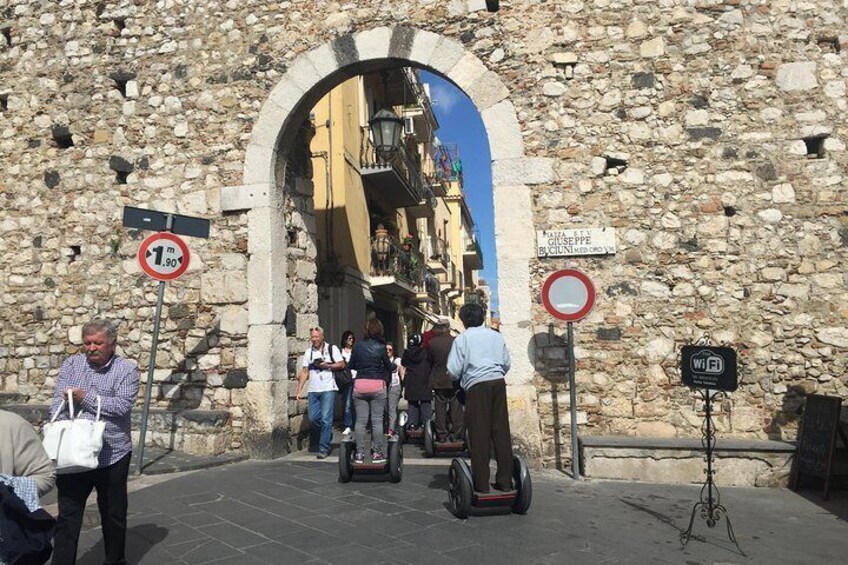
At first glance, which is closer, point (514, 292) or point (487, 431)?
point (487, 431)

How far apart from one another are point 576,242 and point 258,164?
12.0ft

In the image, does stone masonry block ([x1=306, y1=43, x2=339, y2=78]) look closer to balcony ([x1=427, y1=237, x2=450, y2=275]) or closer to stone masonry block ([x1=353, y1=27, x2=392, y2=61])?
stone masonry block ([x1=353, y1=27, x2=392, y2=61])

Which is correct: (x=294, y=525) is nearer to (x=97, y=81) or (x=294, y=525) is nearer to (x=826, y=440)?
(x=826, y=440)

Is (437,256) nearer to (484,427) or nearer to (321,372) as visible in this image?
(321,372)

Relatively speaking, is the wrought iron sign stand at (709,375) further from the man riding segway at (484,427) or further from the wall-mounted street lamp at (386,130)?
the wall-mounted street lamp at (386,130)

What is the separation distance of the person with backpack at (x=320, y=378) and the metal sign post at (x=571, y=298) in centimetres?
263

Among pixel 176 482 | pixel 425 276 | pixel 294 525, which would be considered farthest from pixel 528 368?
pixel 425 276

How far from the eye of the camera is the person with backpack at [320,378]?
22.6 feet

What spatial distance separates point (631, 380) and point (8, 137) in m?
8.23

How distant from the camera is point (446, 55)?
6578mm

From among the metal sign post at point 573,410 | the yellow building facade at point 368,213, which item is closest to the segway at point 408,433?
the metal sign post at point 573,410

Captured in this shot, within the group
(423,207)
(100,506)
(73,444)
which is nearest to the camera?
(73,444)

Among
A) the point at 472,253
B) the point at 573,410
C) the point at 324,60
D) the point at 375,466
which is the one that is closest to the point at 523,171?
the point at 573,410

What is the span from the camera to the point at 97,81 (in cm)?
770
